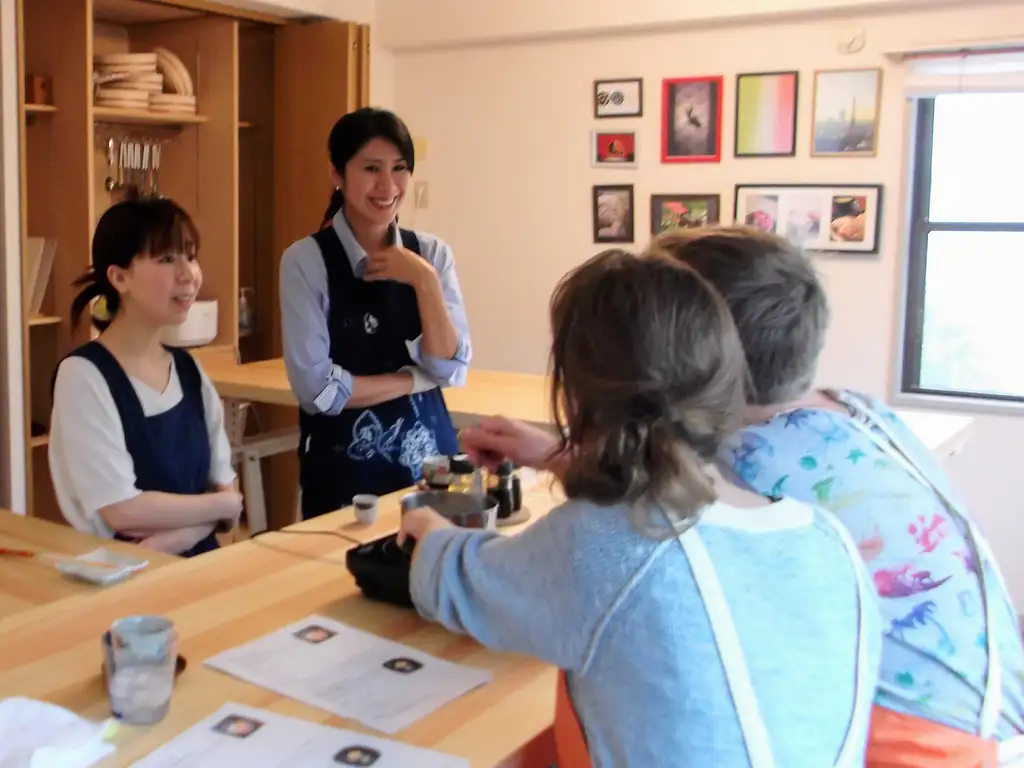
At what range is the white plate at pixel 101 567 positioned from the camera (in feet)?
5.34

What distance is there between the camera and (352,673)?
133 cm

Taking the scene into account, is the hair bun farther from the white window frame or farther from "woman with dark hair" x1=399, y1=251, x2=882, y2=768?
the white window frame

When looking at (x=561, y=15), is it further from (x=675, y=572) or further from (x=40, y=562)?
(x=675, y=572)

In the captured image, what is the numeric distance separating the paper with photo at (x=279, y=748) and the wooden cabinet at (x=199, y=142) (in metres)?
2.48

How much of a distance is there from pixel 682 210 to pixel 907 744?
3216 mm

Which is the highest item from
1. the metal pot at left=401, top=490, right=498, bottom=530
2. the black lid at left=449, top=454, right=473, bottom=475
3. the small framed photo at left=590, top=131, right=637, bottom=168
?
the small framed photo at left=590, top=131, right=637, bottom=168

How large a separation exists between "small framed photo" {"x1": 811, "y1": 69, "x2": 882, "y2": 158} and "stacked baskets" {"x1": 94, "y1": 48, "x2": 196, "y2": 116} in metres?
2.31

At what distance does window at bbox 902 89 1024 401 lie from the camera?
12.1ft

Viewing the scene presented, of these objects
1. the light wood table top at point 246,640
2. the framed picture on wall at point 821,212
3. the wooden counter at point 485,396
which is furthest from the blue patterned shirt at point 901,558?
the framed picture on wall at point 821,212

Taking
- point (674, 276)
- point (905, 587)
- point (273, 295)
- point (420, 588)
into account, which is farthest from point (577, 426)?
point (273, 295)

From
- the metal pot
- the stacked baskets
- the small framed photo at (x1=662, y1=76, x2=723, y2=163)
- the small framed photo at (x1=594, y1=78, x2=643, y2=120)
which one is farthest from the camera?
the small framed photo at (x1=594, y1=78, x2=643, y2=120)

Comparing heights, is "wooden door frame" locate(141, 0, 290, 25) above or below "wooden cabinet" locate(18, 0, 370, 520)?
above

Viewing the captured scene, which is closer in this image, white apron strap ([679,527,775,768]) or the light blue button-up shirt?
white apron strap ([679,527,775,768])

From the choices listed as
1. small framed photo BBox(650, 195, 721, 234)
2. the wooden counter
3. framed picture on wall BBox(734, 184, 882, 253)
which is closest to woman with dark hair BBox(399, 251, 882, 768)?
the wooden counter
